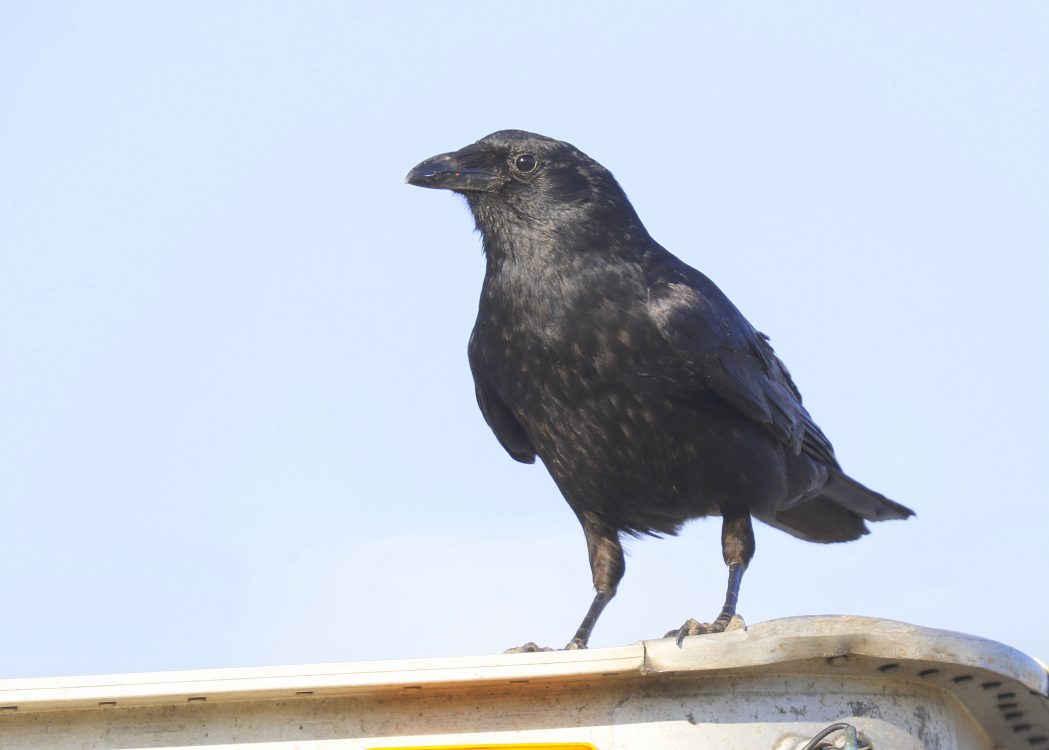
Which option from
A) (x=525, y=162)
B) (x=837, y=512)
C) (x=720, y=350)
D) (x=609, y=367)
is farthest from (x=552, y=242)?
(x=837, y=512)

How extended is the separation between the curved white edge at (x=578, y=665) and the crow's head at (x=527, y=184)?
303cm

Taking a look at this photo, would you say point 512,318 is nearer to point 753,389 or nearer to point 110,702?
point 753,389

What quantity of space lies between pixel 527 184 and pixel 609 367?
3.53ft

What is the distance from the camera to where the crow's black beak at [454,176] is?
5.76m

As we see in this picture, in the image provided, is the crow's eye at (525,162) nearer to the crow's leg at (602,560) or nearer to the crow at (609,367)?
the crow at (609,367)

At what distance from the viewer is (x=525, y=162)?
5.83 m

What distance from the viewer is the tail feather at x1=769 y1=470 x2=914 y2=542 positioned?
6.25 meters

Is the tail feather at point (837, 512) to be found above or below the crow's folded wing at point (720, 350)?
below

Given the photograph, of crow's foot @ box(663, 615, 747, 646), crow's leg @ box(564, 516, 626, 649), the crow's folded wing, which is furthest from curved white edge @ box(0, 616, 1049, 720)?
crow's leg @ box(564, 516, 626, 649)

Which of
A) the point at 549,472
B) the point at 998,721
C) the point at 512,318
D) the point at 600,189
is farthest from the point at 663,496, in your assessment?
the point at 998,721

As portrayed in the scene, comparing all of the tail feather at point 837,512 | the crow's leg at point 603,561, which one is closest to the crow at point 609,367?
the crow's leg at point 603,561

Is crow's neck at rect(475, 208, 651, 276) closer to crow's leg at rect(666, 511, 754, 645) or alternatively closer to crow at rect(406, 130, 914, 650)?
crow at rect(406, 130, 914, 650)

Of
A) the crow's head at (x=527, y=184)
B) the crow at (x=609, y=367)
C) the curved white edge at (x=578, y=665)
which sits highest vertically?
the crow's head at (x=527, y=184)

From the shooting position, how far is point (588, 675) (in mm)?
2834
